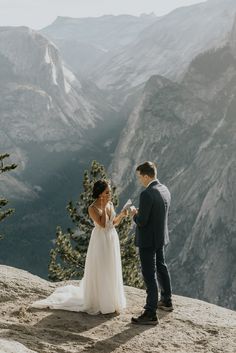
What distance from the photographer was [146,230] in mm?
10945

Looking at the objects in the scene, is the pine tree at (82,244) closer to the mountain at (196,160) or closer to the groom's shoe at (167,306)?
the groom's shoe at (167,306)

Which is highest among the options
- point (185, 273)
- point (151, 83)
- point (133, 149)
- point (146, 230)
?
point (151, 83)

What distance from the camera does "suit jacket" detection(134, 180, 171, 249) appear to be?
35.3 ft

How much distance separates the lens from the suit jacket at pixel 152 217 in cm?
1077

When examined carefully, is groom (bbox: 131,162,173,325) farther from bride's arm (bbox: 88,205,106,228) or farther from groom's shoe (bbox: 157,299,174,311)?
groom's shoe (bbox: 157,299,174,311)

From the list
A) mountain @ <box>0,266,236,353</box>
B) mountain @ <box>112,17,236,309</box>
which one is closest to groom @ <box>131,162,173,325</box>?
mountain @ <box>0,266,236,353</box>

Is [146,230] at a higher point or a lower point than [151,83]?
lower

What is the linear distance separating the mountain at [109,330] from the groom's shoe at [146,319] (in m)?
0.12

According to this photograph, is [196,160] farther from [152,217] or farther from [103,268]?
[152,217]

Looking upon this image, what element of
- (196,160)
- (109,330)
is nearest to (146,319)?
(109,330)

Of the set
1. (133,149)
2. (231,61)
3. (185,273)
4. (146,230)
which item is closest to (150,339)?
(146,230)

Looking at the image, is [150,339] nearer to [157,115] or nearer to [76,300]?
[76,300]

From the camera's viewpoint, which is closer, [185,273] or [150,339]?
[150,339]

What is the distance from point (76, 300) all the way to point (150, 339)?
2419 mm
